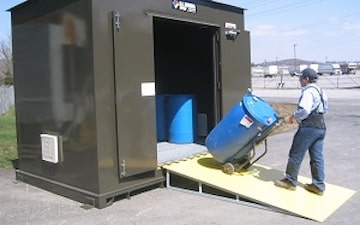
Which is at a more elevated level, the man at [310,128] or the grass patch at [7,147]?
the man at [310,128]

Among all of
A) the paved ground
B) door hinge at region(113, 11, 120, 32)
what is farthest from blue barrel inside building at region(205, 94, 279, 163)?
door hinge at region(113, 11, 120, 32)

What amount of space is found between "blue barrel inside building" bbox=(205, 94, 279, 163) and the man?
0.43 metres

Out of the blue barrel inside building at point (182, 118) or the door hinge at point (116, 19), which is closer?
the door hinge at point (116, 19)

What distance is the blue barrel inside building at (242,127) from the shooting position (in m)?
6.71

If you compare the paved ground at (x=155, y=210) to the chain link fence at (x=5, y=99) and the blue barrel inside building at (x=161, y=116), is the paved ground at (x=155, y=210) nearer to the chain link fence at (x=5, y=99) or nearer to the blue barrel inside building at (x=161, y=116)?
the blue barrel inside building at (x=161, y=116)

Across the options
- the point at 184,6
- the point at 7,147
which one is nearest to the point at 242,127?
the point at 184,6

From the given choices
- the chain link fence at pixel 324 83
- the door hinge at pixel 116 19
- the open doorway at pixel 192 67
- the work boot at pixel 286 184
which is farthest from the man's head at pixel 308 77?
the chain link fence at pixel 324 83

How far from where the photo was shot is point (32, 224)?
568cm

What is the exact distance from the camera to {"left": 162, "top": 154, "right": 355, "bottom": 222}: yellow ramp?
588cm

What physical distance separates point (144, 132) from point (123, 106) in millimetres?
566

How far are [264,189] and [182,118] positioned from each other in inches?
125

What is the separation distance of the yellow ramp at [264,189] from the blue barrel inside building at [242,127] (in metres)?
0.36

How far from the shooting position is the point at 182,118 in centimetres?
930

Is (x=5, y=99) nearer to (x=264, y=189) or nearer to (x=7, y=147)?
(x=7, y=147)
